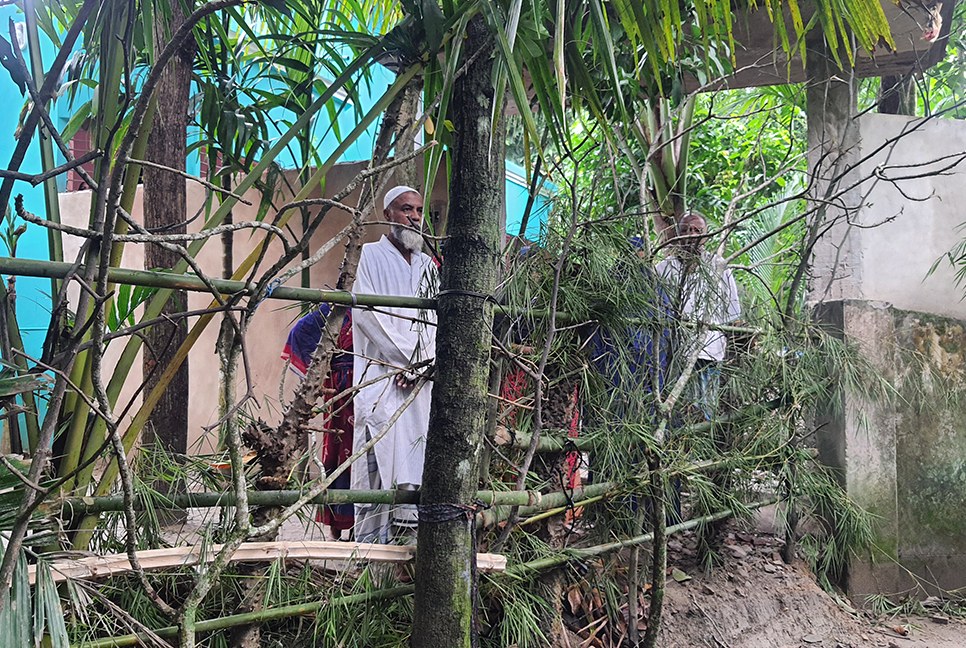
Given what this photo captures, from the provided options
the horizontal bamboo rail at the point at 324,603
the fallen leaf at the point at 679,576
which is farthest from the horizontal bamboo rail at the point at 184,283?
the fallen leaf at the point at 679,576

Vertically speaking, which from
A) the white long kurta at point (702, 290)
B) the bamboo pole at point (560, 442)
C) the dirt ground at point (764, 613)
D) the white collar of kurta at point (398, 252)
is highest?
the white collar of kurta at point (398, 252)

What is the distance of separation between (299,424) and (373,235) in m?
5.19

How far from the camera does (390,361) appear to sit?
11.7 feet

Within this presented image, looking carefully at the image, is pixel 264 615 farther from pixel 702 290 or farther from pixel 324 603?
pixel 702 290

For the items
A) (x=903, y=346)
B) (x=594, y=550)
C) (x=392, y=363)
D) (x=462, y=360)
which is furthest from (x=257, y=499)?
(x=903, y=346)

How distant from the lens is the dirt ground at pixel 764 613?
3744mm

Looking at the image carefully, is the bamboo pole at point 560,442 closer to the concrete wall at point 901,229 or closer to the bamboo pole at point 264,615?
the bamboo pole at point 264,615

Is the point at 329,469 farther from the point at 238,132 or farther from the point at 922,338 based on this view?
the point at 922,338

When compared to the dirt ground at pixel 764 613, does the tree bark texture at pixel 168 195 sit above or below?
above

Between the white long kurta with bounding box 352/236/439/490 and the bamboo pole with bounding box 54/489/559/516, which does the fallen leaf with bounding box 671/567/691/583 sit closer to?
the white long kurta with bounding box 352/236/439/490

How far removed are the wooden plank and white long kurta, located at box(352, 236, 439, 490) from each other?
756 mm

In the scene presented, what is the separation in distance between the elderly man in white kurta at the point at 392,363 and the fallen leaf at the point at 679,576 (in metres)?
1.35

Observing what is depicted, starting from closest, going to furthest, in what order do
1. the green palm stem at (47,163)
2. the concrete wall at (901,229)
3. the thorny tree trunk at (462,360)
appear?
1. the green palm stem at (47,163)
2. the thorny tree trunk at (462,360)
3. the concrete wall at (901,229)

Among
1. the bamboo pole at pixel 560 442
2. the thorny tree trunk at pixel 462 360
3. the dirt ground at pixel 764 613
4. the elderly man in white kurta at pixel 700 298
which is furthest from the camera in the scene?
the dirt ground at pixel 764 613
